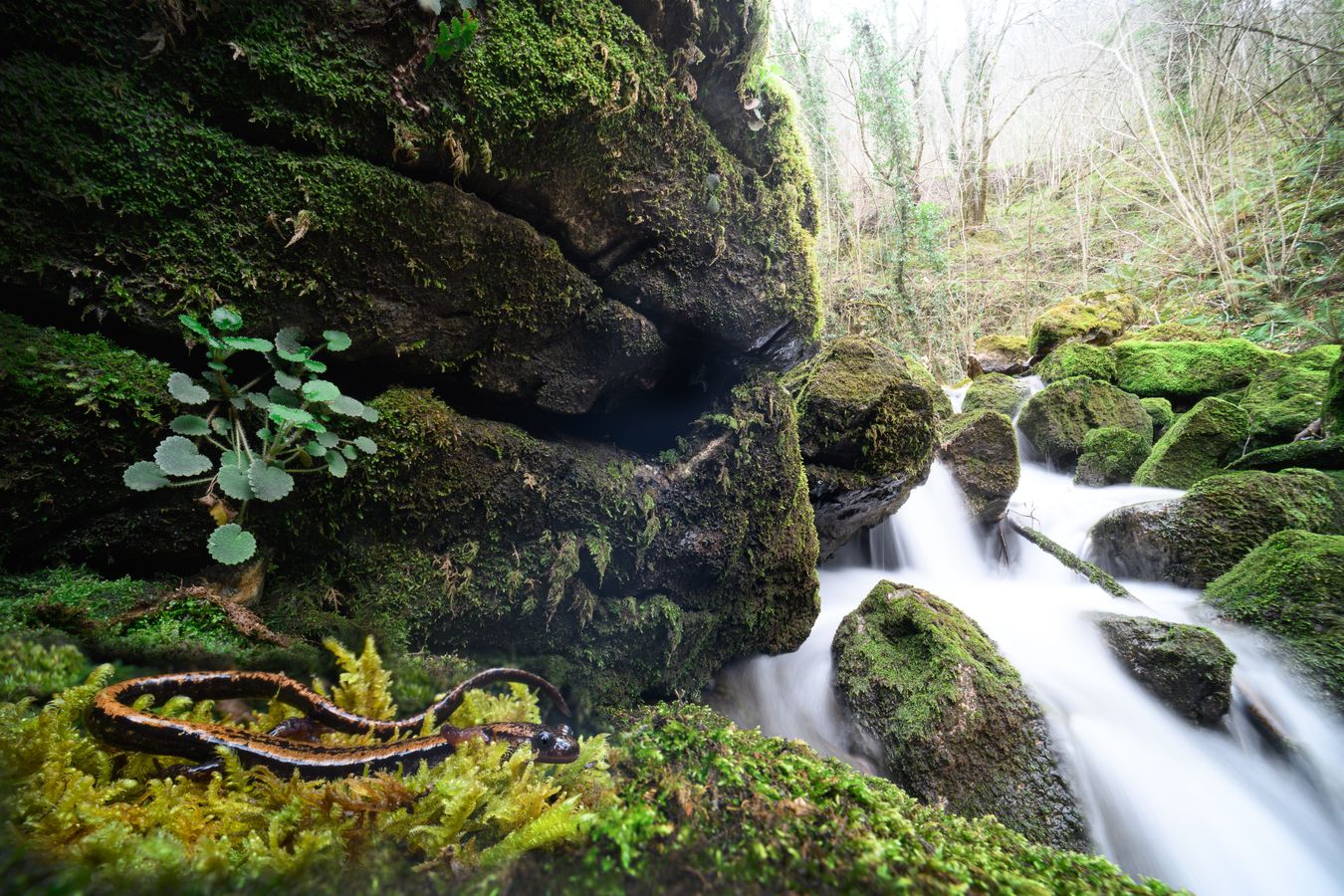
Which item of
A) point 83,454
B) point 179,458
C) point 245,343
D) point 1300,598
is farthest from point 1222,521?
point 83,454

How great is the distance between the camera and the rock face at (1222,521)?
4488 millimetres

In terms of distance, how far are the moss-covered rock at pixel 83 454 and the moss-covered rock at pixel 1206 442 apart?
29.2 ft

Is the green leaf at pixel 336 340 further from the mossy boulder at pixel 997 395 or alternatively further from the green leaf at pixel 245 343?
the mossy boulder at pixel 997 395

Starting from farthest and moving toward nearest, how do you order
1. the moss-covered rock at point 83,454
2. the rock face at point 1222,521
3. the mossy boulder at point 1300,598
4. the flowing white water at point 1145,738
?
the rock face at point 1222,521
the mossy boulder at point 1300,598
the flowing white water at point 1145,738
the moss-covered rock at point 83,454

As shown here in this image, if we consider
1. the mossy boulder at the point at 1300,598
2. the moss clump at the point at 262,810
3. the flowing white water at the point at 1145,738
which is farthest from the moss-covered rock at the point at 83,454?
the mossy boulder at the point at 1300,598

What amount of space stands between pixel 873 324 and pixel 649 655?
11138 mm

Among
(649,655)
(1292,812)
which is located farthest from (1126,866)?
(649,655)

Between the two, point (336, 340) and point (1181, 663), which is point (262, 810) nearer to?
point (336, 340)

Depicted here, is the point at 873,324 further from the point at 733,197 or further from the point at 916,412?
the point at 733,197

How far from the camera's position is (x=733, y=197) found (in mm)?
3287

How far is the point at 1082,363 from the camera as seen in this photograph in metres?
8.64

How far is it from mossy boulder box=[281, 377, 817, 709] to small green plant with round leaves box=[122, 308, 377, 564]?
203mm

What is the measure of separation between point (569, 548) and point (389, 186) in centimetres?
190

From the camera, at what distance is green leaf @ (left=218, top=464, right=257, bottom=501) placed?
174 cm
